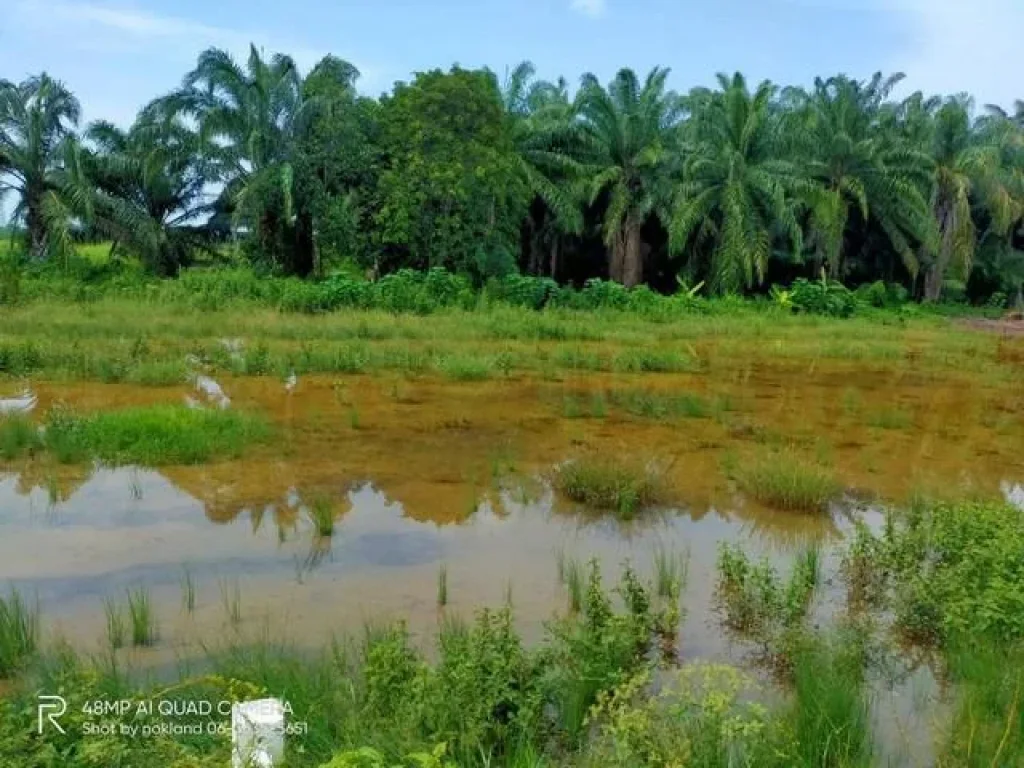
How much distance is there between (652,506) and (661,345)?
35.4 ft

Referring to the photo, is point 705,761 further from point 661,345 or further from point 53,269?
point 53,269

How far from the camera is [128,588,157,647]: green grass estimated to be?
486 centimetres

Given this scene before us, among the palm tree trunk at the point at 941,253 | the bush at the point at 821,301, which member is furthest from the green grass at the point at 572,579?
the palm tree trunk at the point at 941,253

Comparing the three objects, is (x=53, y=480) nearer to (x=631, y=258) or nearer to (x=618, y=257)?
(x=631, y=258)

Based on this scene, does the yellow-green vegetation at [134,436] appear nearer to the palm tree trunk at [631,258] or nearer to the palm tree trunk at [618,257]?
the palm tree trunk at [631,258]

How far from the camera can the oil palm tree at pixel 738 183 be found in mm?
24594

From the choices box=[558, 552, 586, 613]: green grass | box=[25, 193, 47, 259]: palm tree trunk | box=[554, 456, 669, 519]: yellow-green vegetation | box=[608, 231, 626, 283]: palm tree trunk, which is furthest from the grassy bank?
box=[608, 231, 626, 283]: palm tree trunk

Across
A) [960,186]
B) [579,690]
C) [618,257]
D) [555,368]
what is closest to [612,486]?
[579,690]

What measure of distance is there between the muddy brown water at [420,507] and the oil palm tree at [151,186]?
1271 centimetres

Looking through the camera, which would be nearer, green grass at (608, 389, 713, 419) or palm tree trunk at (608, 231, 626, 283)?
green grass at (608, 389, 713, 419)

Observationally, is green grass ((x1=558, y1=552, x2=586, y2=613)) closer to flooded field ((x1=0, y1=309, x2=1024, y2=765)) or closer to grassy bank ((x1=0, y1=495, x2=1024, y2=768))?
flooded field ((x1=0, y1=309, x2=1024, y2=765))

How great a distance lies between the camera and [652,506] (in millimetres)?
7883

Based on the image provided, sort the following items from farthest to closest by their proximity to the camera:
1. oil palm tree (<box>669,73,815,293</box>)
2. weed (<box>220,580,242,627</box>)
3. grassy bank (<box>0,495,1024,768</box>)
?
oil palm tree (<box>669,73,815,293</box>)
weed (<box>220,580,242,627</box>)
grassy bank (<box>0,495,1024,768</box>)

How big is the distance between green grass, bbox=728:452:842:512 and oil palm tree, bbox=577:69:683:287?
17.2 metres
